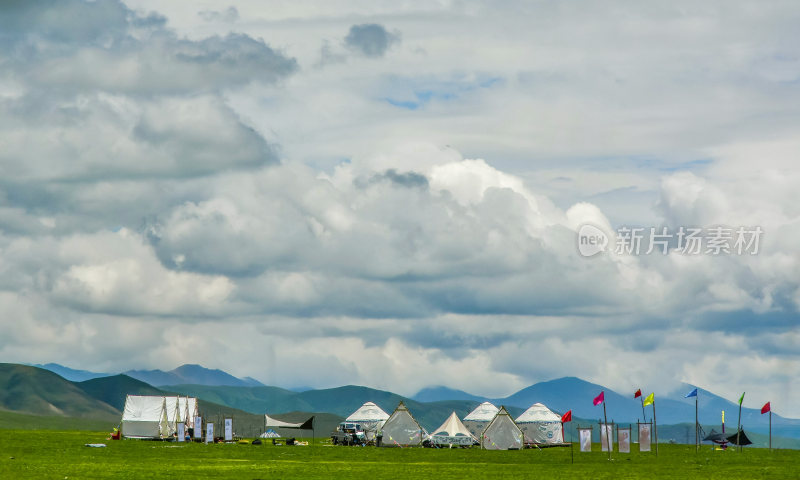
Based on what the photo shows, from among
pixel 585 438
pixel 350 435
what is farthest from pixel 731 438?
pixel 350 435

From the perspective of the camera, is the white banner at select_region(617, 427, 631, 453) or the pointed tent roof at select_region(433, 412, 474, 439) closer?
the white banner at select_region(617, 427, 631, 453)

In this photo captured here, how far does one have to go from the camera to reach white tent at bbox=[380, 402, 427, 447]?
152 metres

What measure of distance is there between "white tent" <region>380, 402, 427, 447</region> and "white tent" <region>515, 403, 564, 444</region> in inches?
1271

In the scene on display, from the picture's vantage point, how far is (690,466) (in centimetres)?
9631

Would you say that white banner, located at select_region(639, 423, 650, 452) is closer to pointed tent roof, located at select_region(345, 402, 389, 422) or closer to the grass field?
the grass field

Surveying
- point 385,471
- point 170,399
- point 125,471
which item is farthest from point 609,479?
point 170,399

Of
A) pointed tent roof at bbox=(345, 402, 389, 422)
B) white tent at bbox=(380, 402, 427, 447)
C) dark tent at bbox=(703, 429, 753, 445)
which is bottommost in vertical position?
dark tent at bbox=(703, 429, 753, 445)

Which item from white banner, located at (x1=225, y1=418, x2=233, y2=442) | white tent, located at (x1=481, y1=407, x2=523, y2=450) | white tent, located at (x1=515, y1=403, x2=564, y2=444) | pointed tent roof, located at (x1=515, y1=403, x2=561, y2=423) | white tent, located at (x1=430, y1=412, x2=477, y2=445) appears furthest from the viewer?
pointed tent roof, located at (x1=515, y1=403, x2=561, y2=423)

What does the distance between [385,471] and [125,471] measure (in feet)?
67.0

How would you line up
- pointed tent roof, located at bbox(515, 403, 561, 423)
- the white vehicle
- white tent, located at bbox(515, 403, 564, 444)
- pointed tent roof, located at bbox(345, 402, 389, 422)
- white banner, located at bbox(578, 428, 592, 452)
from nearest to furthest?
white banner, located at bbox(578, 428, 592, 452) → the white vehicle → pointed tent roof, located at bbox(345, 402, 389, 422) → white tent, located at bbox(515, 403, 564, 444) → pointed tent roof, located at bbox(515, 403, 561, 423)

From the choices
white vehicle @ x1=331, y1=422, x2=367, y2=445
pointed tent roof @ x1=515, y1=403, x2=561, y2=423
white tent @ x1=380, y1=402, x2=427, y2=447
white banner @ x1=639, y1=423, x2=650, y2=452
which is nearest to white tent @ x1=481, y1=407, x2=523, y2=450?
white tent @ x1=380, y1=402, x2=427, y2=447

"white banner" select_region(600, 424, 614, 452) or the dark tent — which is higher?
"white banner" select_region(600, 424, 614, 452)

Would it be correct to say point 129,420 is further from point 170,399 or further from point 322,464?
point 322,464

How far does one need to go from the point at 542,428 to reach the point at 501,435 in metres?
37.9
